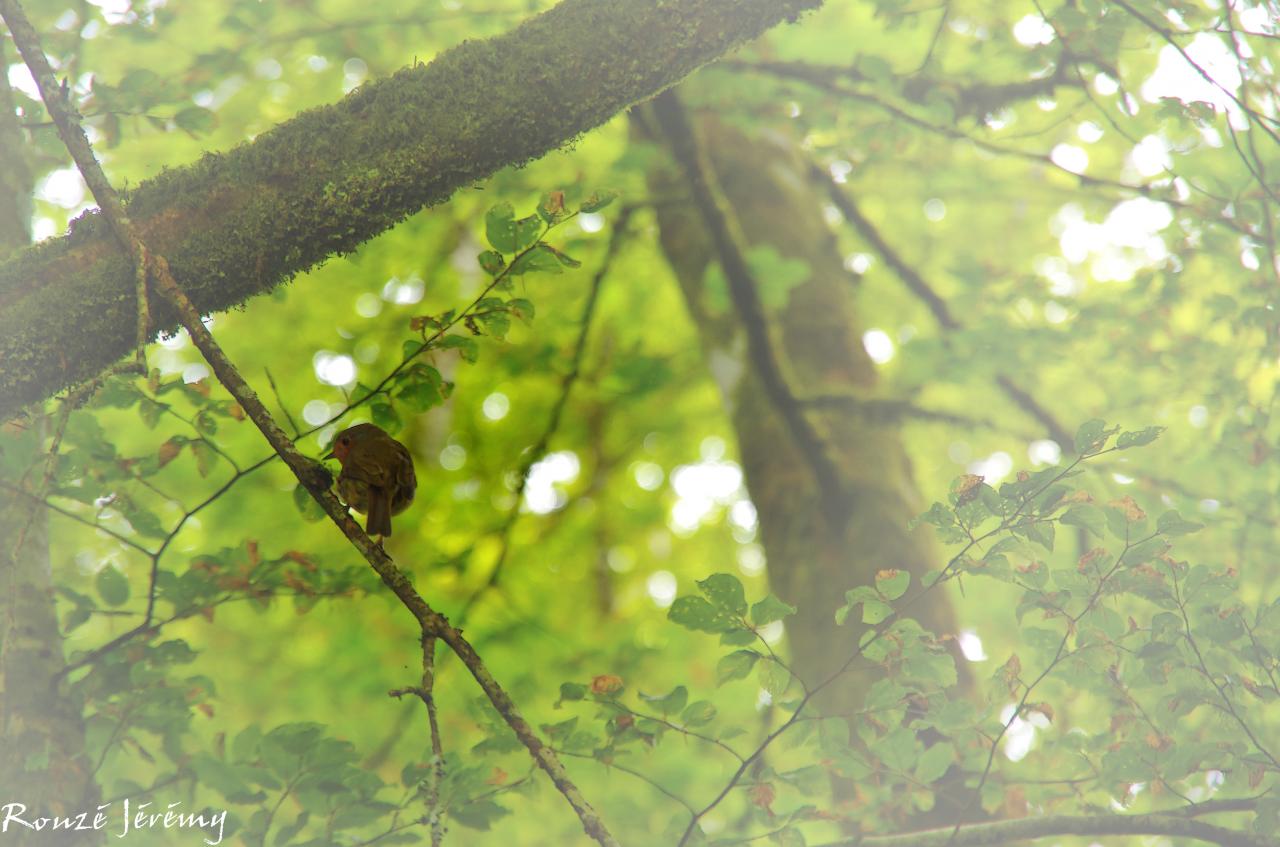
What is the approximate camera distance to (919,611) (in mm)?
2535

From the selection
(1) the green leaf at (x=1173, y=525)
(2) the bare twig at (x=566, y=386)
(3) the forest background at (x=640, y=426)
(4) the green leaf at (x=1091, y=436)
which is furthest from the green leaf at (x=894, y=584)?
(2) the bare twig at (x=566, y=386)

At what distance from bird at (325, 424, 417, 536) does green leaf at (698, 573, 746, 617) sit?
2.16ft

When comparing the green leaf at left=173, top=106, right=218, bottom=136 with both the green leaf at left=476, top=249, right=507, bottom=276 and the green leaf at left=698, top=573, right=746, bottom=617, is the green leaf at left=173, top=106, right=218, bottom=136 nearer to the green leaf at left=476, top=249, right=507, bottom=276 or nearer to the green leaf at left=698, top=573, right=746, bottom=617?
the green leaf at left=476, top=249, right=507, bottom=276

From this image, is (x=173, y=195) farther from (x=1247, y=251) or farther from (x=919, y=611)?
(x=1247, y=251)

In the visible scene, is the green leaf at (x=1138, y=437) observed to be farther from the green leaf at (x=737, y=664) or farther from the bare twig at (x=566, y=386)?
the bare twig at (x=566, y=386)

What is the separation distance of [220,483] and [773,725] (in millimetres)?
2353

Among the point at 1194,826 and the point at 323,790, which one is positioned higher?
the point at 323,790

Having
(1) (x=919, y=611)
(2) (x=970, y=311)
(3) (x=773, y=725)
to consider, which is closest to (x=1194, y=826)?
(1) (x=919, y=611)

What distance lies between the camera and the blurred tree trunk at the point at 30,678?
192cm

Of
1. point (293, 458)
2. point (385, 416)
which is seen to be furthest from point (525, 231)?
point (293, 458)

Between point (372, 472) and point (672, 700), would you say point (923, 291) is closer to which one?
point (672, 700)

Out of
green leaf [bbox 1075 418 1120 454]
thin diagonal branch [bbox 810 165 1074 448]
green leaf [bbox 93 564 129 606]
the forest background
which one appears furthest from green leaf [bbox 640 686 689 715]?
thin diagonal branch [bbox 810 165 1074 448]

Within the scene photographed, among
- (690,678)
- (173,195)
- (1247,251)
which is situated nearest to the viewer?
(173,195)

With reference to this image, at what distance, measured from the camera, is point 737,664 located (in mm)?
1861
